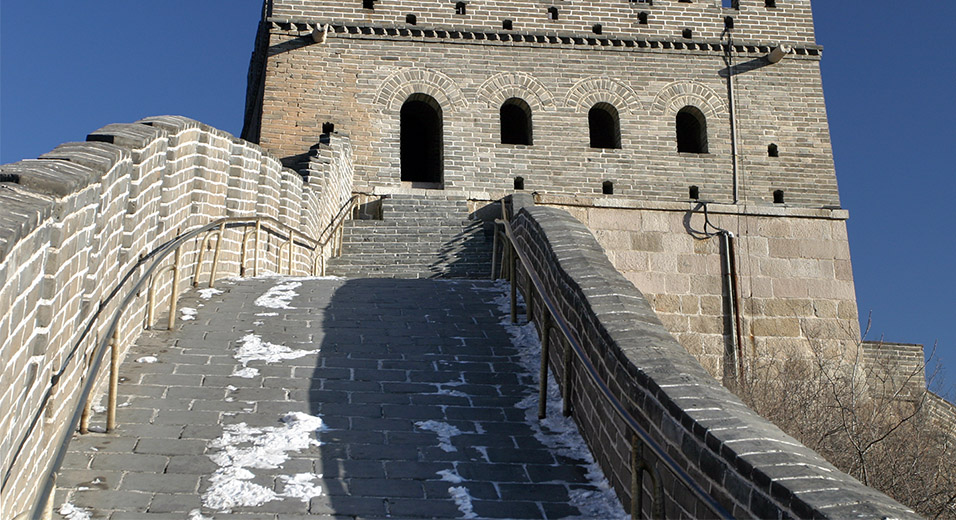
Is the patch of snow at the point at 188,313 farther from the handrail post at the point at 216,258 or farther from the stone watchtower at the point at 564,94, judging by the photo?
the stone watchtower at the point at 564,94

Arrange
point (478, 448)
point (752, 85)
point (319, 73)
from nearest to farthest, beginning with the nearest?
point (478, 448), point (319, 73), point (752, 85)

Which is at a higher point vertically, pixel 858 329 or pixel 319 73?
pixel 319 73

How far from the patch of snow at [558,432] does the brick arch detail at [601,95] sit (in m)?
14.0

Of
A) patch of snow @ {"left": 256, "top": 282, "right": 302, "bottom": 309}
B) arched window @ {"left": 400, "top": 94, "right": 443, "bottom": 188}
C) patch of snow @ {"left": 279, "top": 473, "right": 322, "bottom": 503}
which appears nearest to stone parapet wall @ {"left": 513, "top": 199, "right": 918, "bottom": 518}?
→ patch of snow @ {"left": 279, "top": 473, "right": 322, "bottom": 503}

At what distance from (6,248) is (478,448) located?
3233 mm

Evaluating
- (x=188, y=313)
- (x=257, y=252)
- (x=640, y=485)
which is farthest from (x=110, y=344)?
(x=257, y=252)

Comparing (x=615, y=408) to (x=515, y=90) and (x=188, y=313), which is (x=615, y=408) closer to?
(x=188, y=313)

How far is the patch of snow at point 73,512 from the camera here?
539 cm

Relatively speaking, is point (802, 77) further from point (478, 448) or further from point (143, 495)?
point (143, 495)

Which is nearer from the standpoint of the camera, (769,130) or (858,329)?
(858,329)

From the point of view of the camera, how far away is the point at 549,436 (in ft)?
23.0

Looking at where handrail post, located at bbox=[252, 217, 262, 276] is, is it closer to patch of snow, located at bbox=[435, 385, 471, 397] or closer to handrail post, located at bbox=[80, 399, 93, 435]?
patch of snow, located at bbox=[435, 385, 471, 397]

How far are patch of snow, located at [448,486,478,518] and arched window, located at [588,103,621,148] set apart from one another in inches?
693

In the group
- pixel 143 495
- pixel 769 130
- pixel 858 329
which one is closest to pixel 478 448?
pixel 143 495
